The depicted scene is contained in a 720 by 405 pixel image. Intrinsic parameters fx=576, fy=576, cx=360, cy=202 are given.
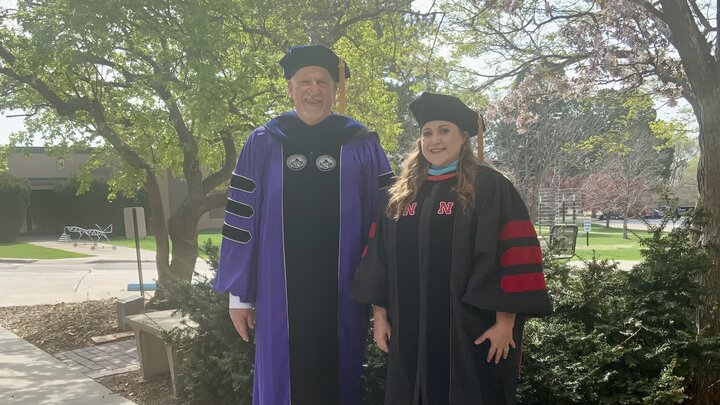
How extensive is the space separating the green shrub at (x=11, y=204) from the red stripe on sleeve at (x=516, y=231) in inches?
1189

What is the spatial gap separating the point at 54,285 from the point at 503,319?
1353cm

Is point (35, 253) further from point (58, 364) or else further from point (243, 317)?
point (243, 317)

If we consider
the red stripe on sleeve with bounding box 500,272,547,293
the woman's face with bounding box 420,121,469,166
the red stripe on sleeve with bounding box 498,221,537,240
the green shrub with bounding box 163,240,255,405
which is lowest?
the green shrub with bounding box 163,240,255,405

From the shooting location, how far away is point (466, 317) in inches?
→ 86.3

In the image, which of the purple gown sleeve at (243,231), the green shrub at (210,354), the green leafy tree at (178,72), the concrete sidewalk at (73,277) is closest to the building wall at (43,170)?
the concrete sidewalk at (73,277)

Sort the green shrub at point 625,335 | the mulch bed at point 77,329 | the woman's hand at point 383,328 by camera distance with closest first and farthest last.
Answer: the woman's hand at point 383,328, the green shrub at point 625,335, the mulch bed at point 77,329

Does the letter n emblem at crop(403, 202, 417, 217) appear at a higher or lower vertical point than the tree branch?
lower

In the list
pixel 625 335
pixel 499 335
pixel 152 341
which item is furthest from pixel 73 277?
pixel 499 335

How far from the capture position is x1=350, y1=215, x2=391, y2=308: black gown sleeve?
2.43 m

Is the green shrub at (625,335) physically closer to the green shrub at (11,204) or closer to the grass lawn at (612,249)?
the grass lawn at (612,249)

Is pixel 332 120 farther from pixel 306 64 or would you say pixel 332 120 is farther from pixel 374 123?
pixel 374 123

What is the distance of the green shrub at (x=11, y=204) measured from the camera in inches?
1066

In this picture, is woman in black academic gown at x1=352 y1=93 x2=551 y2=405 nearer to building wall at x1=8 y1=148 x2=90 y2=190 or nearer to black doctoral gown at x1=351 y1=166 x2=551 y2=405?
black doctoral gown at x1=351 y1=166 x2=551 y2=405

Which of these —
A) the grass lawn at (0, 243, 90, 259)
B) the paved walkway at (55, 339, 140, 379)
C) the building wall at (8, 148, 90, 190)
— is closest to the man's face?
the paved walkway at (55, 339, 140, 379)
